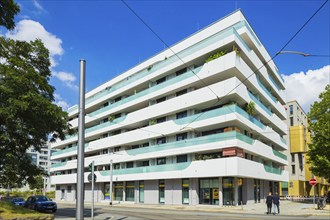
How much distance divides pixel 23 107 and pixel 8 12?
209 inches

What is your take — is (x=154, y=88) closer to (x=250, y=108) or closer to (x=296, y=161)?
(x=250, y=108)

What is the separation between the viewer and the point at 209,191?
39.1 m

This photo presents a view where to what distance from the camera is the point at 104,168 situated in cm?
5741

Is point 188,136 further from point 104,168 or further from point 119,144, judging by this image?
point 104,168

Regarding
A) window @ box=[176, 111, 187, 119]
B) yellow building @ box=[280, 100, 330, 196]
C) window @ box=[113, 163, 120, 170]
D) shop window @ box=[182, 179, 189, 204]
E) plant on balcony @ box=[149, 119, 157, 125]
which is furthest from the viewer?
yellow building @ box=[280, 100, 330, 196]

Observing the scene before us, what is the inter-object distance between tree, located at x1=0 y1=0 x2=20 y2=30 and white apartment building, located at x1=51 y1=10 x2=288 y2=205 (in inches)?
870

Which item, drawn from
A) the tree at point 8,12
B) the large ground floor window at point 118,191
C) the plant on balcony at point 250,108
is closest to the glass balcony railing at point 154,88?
the plant on balcony at point 250,108

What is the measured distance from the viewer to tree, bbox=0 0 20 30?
65.0 ft

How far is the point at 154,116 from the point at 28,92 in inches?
1008

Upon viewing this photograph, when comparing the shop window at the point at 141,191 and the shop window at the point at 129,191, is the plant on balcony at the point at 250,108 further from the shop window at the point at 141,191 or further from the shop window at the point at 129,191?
the shop window at the point at 129,191

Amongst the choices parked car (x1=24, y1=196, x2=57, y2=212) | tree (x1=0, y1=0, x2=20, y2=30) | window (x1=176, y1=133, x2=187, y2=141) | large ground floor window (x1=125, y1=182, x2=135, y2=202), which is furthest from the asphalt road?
large ground floor window (x1=125, y1=182, x2=135, y2=202)

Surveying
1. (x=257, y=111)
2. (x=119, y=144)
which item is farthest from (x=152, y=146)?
(x=257, y=111)

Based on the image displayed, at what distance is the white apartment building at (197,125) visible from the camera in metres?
37.4

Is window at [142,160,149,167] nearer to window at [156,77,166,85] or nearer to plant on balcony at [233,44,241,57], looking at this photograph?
window at [156,77,166,85]
